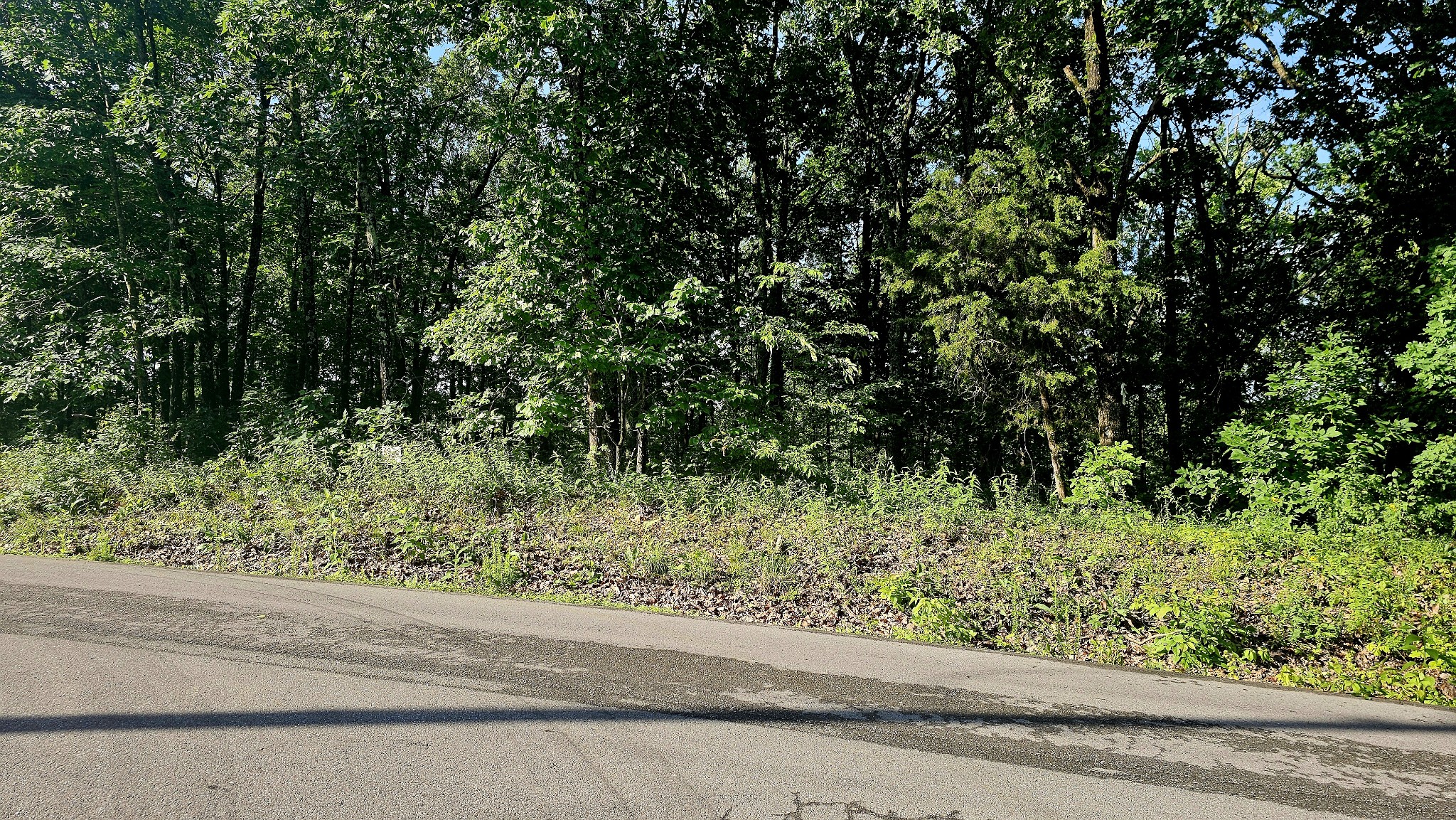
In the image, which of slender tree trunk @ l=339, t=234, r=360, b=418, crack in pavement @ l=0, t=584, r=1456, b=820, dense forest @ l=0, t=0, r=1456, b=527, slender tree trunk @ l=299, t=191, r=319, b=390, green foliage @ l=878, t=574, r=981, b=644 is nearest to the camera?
crack in pavement @ l=0, t=584, r=1456, b=820

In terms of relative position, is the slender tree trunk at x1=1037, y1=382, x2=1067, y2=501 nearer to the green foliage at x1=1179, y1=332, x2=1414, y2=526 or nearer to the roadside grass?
the roadside grass

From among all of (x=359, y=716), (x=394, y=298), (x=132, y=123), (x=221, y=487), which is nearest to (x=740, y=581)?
(x=359, y=716)

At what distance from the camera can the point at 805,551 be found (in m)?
8.27

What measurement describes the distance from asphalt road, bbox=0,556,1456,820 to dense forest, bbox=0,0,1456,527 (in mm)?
7031

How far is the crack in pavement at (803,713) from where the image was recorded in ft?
11.5

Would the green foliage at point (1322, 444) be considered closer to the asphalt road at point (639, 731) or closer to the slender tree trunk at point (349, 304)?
the asphalt road at point (639, 731)

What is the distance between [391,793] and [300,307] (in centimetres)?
3078

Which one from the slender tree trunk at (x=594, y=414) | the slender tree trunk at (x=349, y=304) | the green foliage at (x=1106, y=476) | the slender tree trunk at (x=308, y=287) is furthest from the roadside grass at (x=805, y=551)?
the slender tree trunk at (x=308, y=287)

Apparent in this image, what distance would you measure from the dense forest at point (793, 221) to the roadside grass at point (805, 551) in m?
2.20

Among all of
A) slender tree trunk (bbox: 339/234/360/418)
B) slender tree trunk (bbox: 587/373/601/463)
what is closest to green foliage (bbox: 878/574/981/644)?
slender tree trunk (bbox: 587/373/601/463)

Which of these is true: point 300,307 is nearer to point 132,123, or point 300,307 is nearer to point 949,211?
point 132,123

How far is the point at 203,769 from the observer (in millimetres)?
3234

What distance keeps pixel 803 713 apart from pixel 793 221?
1603 centimetres

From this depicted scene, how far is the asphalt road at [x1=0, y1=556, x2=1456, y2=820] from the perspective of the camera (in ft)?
10.2
